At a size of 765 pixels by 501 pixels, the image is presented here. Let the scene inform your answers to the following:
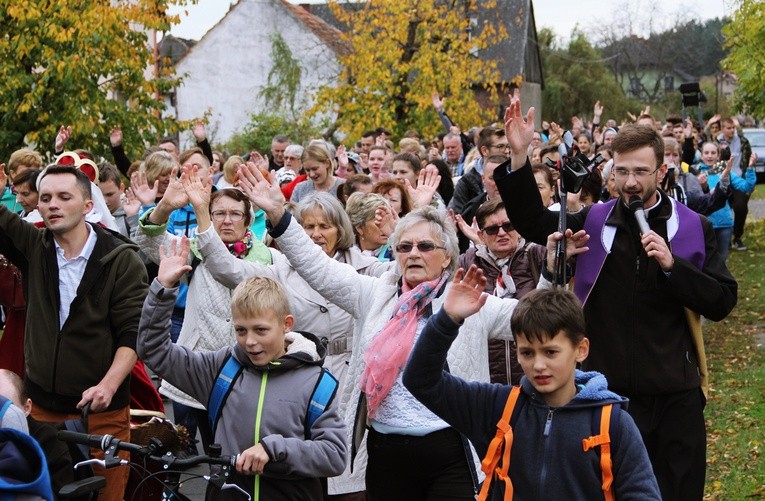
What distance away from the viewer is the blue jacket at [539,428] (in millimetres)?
4055

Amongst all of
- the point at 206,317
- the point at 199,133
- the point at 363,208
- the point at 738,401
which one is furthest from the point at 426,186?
the point at 199,133

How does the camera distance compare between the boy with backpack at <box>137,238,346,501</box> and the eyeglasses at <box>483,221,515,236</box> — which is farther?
the eyeglasses at <box>483,221,515,236</box>

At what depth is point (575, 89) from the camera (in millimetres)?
66812

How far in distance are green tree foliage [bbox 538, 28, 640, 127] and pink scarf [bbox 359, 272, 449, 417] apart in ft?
195

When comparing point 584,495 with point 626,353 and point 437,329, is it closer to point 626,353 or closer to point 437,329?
point 437,329

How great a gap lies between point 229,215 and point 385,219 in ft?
3.36

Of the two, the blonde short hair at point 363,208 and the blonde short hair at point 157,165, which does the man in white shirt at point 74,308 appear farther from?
the blonde short hair at point 157,165

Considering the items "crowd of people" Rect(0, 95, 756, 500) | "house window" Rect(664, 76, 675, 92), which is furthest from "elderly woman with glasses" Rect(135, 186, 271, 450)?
Answer: "house window" Rect(664, 76, 675, 92)

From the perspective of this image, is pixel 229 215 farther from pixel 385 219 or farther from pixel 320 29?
pixel 320 29

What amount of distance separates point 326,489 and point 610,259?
6.07ft

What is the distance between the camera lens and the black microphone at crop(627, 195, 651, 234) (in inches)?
204

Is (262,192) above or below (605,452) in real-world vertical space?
above

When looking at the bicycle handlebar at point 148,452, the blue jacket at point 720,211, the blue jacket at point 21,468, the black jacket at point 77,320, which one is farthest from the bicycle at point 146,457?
the blue jacket at point 720,211

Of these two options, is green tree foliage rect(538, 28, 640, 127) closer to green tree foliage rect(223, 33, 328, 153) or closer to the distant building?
the distant building
